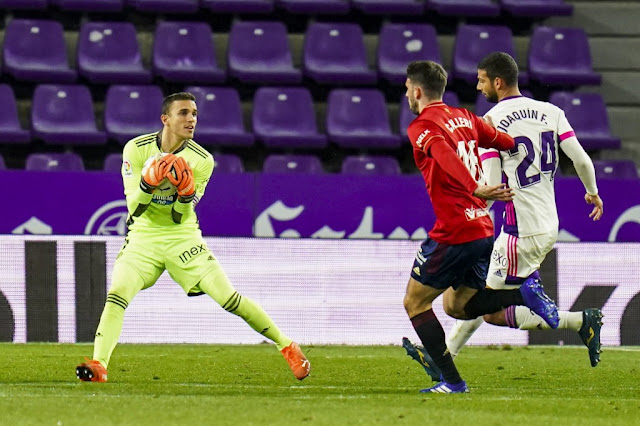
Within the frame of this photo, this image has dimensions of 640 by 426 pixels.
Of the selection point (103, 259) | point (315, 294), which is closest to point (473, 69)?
point (315, 294)

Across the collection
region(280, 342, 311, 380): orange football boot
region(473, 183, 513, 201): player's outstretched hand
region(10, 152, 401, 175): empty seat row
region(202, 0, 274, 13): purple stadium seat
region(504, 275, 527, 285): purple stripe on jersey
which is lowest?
region(280, 342, 311, 380): orange football boot

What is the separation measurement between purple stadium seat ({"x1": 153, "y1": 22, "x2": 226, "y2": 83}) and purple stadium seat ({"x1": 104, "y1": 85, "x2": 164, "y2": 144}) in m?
0.43

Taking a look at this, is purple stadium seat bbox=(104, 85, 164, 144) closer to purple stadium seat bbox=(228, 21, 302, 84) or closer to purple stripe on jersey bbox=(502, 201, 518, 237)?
purple stadium seat bbox=(228, 21, 302, 84)

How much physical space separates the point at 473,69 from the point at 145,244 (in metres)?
7.45

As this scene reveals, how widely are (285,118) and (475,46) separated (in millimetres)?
2616

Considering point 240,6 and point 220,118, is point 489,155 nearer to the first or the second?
point 220,118

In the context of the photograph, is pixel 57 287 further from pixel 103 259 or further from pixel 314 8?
pixel 314 8

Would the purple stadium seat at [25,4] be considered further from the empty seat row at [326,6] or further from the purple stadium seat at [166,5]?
the purple stadium seat at [166,5]

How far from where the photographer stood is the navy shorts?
6.60m

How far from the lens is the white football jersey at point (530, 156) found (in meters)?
7.39

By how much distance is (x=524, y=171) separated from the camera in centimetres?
744

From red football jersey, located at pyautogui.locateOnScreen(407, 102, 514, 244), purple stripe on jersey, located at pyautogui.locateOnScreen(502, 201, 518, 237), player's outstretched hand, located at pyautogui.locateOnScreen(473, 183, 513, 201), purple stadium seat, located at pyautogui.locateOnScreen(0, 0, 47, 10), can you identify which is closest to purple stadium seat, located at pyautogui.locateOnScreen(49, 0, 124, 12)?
purple stadium seat, located at pyautogui.locateOnScreen(0, 0, 47, 10)

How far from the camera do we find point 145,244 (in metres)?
7.44

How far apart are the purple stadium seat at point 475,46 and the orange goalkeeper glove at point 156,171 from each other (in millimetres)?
7408
